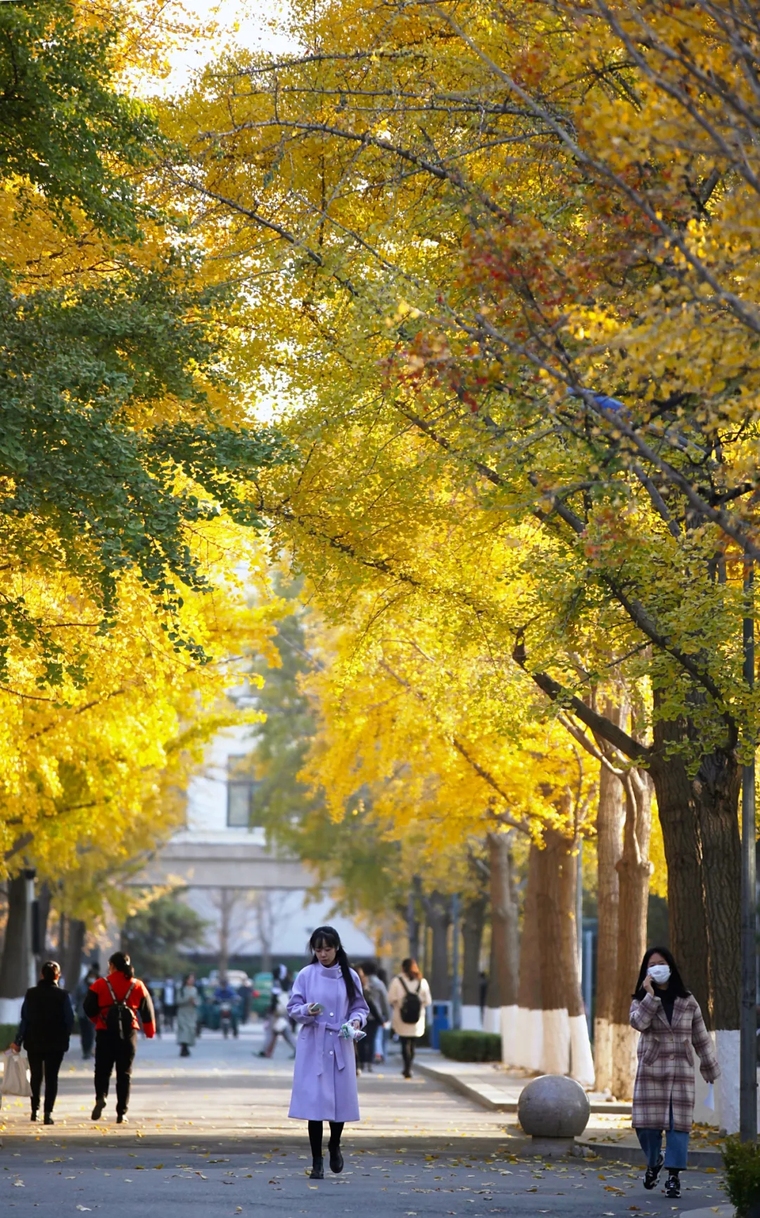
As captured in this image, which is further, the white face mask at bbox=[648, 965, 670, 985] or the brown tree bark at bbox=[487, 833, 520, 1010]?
the brown tree bark at bbox=[487, 833, 520, 1010]

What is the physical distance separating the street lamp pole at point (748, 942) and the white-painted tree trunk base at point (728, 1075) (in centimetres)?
253

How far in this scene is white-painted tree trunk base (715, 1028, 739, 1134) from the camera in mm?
18509

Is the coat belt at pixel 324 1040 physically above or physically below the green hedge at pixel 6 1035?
above

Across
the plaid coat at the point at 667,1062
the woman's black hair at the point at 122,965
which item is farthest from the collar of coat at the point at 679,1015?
the woman's black hair at the point at 122,965

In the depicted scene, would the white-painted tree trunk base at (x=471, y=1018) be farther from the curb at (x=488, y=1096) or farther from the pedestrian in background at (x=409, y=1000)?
the pedestrian in background at (x=409, y=1000)

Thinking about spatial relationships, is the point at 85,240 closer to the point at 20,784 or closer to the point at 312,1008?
the point at 312,1008

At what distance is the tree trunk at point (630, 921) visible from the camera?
23.7 m

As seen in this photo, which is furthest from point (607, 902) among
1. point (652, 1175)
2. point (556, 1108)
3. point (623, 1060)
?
point (652, 1175)

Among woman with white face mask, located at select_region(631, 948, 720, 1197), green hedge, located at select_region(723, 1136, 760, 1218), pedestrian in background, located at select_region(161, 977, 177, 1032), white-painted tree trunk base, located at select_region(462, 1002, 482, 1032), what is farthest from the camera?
pedestrian in background, located at select_region(161, 977, 177, 1032)

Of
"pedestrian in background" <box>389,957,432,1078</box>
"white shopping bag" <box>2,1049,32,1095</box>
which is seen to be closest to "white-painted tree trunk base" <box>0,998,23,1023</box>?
"pedestrian in background" <box>389,957,432,1078</box>

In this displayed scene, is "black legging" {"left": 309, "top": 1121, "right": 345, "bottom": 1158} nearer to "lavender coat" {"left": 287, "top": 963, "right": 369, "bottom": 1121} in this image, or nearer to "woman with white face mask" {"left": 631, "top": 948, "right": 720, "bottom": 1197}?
"lavender coat" {"left": 287, "top": 963, "right": 369, "bottom": 1121}

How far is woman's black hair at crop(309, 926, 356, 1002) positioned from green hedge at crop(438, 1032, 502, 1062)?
24876 millimetres

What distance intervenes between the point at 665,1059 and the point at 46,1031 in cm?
828

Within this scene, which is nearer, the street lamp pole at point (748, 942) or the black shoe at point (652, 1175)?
the black shoe at point (652, 1175)
